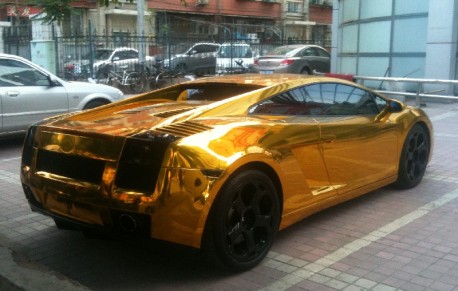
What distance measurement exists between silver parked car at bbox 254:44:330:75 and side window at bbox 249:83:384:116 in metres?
14.1

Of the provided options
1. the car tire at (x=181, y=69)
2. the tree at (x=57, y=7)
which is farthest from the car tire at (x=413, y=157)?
the car tire at (x=181, y=69)

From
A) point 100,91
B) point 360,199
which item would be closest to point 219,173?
point 360,199

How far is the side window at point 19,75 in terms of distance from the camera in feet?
27.7

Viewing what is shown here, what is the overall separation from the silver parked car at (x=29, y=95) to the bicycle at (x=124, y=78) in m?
8.77

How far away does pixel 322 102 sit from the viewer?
493 cm

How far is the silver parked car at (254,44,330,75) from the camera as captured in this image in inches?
774

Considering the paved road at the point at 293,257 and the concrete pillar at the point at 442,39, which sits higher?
the concrete pillar at the point at 442,39

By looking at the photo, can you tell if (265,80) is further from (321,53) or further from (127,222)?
(321,53)

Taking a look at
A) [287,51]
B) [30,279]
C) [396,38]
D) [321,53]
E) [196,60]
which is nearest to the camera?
[30,279]

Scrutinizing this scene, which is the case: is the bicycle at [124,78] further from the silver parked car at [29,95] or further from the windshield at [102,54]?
the silver parked car at [29,95]

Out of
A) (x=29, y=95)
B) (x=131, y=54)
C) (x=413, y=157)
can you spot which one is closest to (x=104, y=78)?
(x=131, y=54)

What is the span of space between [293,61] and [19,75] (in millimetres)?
12729

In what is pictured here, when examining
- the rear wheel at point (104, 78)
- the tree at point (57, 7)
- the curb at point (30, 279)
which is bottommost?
the curb at point (30, 279)

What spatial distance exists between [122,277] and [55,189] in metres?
0.79
